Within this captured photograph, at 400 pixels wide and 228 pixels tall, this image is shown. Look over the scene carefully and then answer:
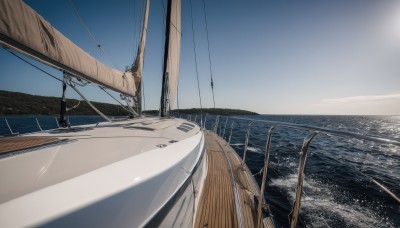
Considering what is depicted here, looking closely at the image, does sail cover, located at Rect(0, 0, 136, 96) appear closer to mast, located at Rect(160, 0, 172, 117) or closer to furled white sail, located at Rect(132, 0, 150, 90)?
furled white sail, located at Rect(132, 0, 150, 90)

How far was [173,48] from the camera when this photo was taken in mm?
6488

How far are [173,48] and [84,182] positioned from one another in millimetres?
6351

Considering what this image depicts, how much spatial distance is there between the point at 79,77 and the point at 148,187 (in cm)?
247

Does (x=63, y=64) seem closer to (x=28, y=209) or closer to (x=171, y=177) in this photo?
Answer: (x=171, y=177)

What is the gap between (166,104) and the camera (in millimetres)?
5875

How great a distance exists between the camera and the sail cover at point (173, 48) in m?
6.20

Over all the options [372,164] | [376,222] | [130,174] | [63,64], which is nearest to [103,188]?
[130,174]

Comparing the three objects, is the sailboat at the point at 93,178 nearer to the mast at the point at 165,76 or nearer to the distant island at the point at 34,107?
the distant island at the point at 34,107

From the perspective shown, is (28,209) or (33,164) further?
(33,164)

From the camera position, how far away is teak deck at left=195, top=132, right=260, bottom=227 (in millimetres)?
1878

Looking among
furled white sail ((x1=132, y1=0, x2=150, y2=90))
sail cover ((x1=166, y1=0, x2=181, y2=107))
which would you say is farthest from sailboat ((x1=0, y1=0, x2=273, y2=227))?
sail cover ((x1=166, y1=0, x2=181, y2=107))

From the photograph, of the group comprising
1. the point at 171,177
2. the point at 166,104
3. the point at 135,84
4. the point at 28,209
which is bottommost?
the point at 171,177

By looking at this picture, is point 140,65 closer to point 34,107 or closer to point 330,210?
point 330,210

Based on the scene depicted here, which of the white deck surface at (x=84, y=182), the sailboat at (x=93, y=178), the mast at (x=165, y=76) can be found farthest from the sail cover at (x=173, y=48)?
the white deck surface at (x=84, y=182)
